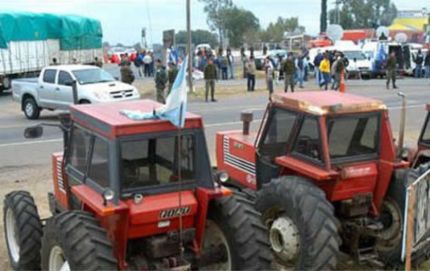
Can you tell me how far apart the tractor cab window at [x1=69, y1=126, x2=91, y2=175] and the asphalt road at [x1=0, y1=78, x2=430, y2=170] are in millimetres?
7976

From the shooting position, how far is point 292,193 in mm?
6488

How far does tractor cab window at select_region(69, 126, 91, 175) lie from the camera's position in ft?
19.7

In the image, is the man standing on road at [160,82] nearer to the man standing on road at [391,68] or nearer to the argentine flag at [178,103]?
the man standing on road at [391,68]

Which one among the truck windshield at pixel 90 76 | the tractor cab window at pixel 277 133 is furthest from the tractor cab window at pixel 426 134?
the truck windshield at pixel 90 76

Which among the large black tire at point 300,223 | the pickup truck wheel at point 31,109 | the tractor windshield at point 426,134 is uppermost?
→ the tractor windshield at point 426,134

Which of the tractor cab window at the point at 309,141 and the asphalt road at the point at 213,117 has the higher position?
the tractor cab window at the point at 309,141

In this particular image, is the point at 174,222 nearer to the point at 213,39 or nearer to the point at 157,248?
the point at 157,248

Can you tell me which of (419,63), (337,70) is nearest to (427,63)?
(419,63)

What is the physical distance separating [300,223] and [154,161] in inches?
63.6

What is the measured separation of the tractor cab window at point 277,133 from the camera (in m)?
7.35

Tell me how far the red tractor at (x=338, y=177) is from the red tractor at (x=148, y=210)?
890mm

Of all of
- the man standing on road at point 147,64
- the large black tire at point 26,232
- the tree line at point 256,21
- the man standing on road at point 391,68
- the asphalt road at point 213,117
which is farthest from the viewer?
the tree line at point 256,21

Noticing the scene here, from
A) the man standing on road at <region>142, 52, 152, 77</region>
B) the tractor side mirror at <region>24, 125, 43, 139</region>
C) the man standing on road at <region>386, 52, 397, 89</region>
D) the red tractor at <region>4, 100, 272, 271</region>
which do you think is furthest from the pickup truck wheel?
the man standing on road at <region>142, 52, 152, 77</region>

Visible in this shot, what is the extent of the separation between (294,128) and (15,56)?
89.6 feet
